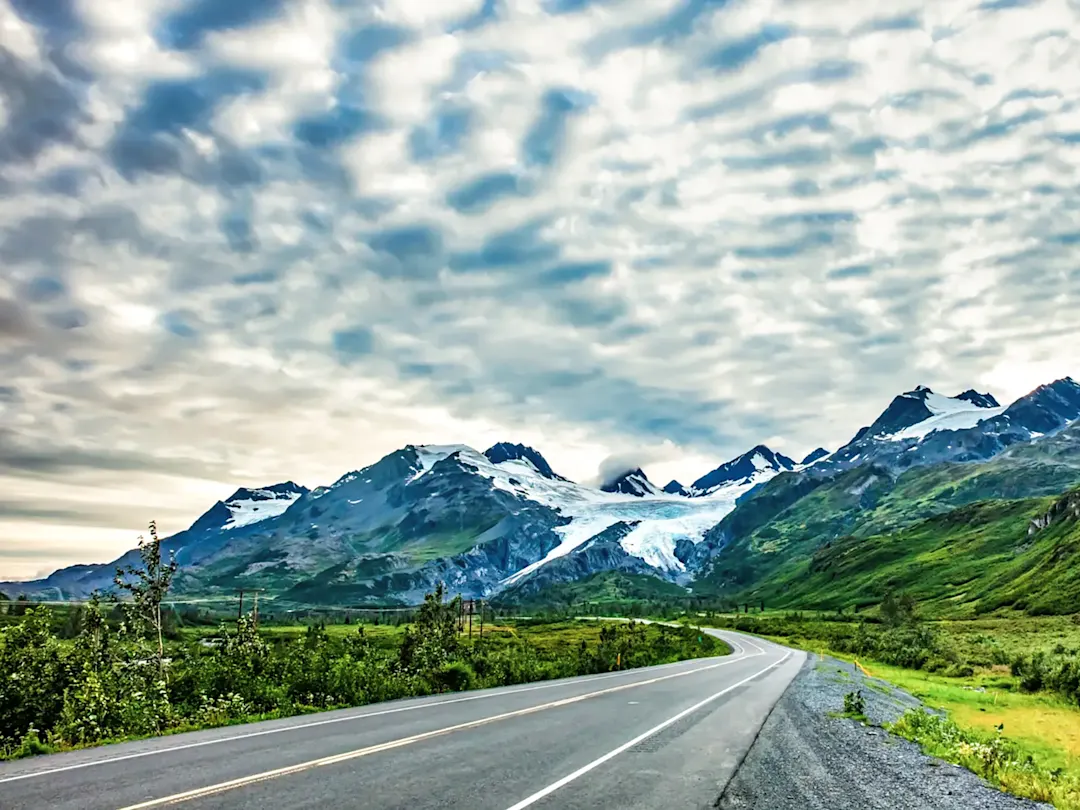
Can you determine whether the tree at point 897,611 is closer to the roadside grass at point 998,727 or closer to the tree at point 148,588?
the roadside grass at point 998,727

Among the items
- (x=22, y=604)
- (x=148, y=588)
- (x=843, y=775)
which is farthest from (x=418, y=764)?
(x=148, y=588)

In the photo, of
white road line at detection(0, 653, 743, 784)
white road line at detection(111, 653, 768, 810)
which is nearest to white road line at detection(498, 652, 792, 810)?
white road line at detection(111, 653, 768, 810)

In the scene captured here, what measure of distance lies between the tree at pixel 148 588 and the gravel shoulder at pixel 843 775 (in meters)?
19.3

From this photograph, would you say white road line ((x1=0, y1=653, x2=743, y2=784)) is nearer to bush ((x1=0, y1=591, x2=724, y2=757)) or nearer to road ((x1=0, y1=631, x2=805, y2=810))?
road ((x1=0, y1=631, x2=805, y2=810))

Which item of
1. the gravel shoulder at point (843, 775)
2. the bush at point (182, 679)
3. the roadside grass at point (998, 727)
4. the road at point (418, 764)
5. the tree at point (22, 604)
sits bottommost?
the roadside grass at point (998, 727)

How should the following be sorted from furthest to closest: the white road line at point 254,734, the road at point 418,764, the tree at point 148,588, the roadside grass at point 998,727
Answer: the tree at point 148,588, the roadside grass at point 998,727, the white road line at point 254,734, the road at point 418,764

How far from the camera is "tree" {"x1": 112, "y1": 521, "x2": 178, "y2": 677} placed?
26.8 metres

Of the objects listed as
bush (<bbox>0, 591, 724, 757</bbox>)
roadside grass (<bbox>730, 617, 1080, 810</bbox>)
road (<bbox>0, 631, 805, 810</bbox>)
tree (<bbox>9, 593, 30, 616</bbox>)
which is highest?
tree (<bbox>9, 593, 30, 616</bbox>)

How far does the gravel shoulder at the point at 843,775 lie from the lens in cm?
1352

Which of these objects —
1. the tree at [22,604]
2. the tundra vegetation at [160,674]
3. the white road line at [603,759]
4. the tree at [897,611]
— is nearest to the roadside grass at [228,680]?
the tundra vegetation at [160,674]

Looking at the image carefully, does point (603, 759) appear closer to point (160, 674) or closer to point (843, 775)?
point (843, 775)

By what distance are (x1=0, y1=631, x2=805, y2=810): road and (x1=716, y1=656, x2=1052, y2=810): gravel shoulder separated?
625mm

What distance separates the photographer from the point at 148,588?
28.3 metres

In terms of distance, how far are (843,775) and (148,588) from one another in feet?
A: 78.2
